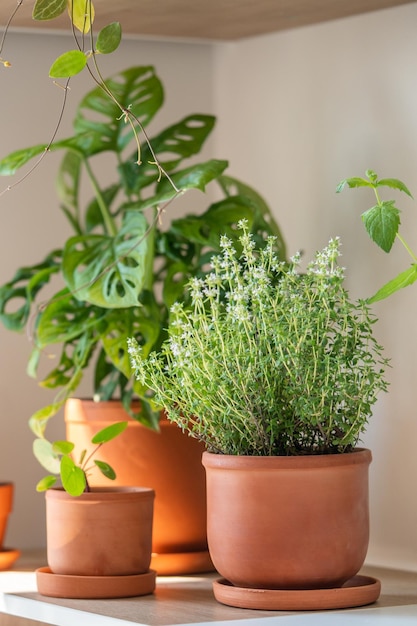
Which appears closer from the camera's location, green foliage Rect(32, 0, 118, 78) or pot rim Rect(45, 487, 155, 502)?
green foliage Rect(32, 0, 118, 78)

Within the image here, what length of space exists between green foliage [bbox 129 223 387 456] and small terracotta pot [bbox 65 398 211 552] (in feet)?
1.14

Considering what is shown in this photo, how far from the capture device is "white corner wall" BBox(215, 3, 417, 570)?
166 cm

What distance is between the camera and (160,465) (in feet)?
5.51

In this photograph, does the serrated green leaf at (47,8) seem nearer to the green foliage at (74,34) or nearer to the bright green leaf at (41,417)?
the green foliage at (74,34)

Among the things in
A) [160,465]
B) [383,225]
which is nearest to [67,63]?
[383,225]

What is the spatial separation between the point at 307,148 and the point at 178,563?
2.28ft

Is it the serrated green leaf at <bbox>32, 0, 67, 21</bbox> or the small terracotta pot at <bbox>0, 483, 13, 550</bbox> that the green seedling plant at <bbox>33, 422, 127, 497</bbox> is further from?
the serrated green leaf at <bbox>32, 0, 67, 21</bbox>

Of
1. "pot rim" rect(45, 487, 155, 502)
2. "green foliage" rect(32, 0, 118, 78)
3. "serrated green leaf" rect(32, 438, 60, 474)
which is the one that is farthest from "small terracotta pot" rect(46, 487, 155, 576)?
"green foliage" rect(32, 0, 118, 78)

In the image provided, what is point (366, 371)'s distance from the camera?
51.0 inches

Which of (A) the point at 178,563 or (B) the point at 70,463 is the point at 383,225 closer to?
(B) the point at 70,463

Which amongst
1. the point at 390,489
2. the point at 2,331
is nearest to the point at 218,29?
the point at 2,331

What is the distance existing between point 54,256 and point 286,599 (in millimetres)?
782

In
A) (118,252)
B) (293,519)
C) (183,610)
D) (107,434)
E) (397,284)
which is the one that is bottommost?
(183,610)

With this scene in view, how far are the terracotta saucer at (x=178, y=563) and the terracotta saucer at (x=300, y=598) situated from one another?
13.5 inches
